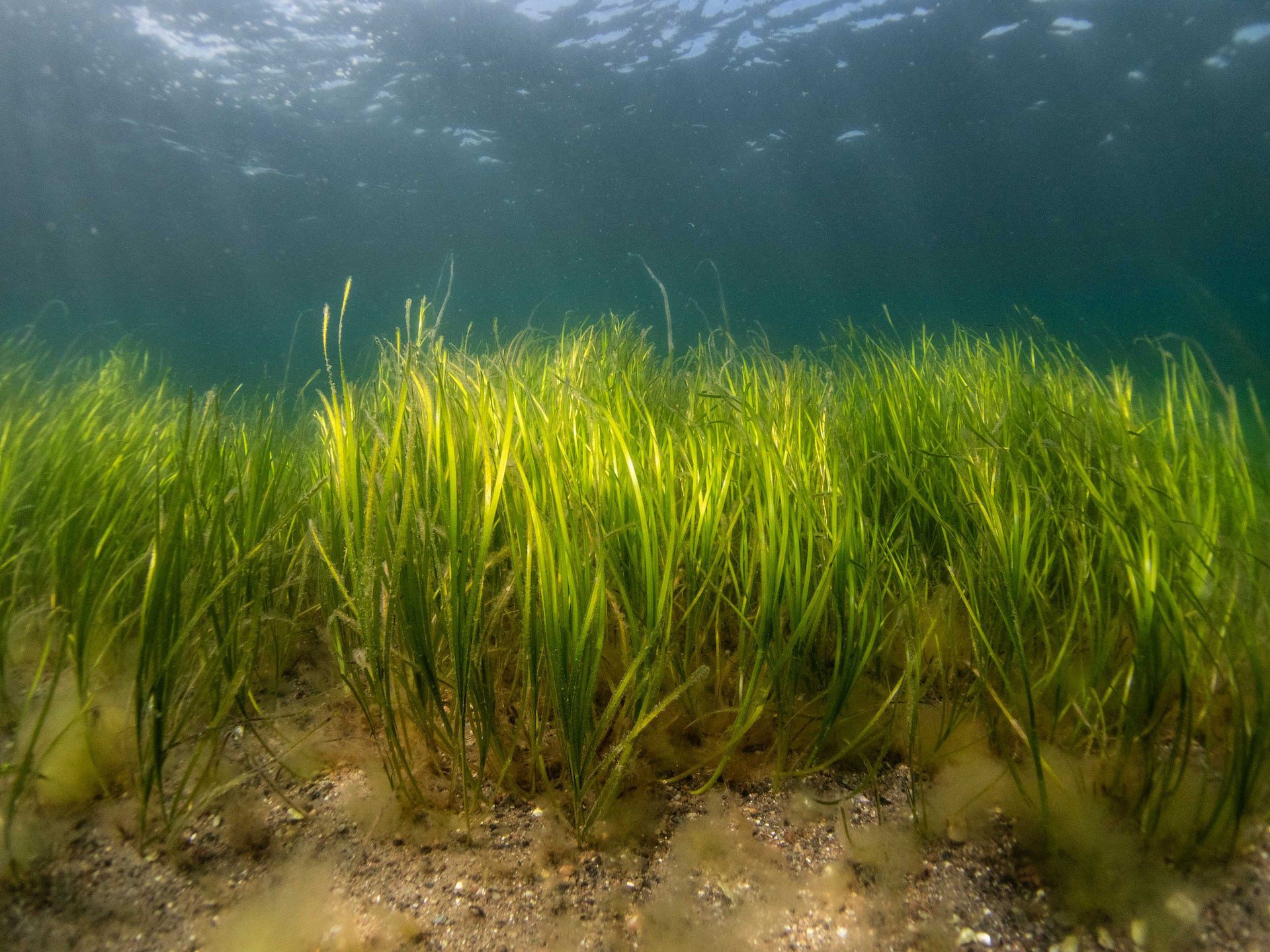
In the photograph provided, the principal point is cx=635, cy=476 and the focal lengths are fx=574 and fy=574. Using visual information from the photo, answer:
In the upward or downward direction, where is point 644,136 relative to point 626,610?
upward

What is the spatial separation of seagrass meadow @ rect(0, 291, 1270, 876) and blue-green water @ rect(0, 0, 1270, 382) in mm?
3493

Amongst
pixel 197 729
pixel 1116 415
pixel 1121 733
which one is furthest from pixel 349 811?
pixel 1116 415

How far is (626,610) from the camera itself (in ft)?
5.21

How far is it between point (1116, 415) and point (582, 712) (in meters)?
2.35

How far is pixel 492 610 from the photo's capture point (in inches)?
61.1

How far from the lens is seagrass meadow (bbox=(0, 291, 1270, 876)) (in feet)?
4.69

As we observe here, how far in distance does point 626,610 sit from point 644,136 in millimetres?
31558

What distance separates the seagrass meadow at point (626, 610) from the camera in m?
1.43

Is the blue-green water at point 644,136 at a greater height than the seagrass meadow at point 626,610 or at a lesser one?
greater

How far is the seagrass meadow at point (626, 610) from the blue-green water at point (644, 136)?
349 centimetres

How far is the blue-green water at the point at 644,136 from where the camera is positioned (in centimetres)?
2128

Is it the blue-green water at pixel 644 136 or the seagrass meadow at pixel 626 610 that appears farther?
the blue-green water at pixel 644 136

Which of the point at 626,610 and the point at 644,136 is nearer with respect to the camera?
the point at 626,610

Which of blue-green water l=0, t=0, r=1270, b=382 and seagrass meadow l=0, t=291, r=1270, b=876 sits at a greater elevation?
blue-green water l=0, t=0, r=1270, b=382
